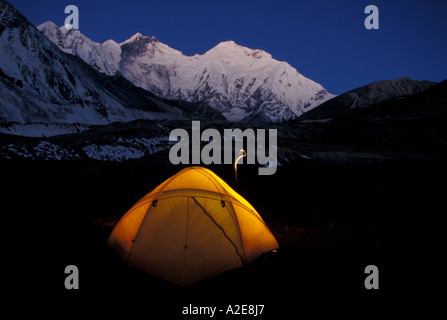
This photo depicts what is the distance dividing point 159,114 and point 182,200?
10625 cm

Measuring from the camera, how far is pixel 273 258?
608cm

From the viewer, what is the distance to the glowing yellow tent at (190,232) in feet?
17.6

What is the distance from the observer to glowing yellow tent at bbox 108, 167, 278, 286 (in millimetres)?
5371

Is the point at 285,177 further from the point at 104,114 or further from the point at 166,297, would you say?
the point at 104,114

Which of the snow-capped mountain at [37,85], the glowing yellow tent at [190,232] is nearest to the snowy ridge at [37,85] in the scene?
the snow-capped mountain at [37,85]

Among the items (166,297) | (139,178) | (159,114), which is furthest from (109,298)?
(159,114)

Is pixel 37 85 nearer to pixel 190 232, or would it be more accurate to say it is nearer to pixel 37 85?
pixel 37 85

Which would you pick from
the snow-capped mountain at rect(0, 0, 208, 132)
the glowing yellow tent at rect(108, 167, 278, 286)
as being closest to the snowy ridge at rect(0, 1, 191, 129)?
the snow-capped mountain at rect(0, 0, 208, 132)

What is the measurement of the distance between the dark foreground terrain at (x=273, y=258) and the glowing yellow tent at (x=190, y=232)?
0.25 meters

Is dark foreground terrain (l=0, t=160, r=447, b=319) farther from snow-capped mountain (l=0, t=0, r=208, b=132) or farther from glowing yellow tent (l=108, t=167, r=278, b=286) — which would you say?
snow-capped mountain (l=0, t=0, r=208, b=132)

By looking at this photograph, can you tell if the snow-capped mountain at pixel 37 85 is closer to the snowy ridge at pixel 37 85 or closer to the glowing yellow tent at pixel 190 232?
the snowy ridge at pixel 37 85

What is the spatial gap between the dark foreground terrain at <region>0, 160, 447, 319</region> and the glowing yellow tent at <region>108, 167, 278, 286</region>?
0.25m
